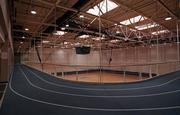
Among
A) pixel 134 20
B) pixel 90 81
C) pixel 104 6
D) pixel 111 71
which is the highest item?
pixel 104 6

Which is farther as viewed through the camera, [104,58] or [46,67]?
[104,58]

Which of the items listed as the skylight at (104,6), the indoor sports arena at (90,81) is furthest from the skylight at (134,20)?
the skylight at (104,6)

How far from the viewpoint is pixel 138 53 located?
19.4 meters

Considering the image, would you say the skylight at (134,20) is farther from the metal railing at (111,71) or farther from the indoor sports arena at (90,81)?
the metal railing at (111,71)

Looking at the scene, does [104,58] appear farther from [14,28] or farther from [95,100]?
[95,100]

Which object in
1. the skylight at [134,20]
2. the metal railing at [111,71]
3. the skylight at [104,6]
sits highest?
the skylight at [104,6]

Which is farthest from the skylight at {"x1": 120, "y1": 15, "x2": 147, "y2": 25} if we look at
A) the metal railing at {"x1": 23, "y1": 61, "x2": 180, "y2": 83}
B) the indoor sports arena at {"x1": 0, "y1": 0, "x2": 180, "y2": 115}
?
the metal railing at {"x1": 23, "y1": 61, "x2": 180, "y2": 83}

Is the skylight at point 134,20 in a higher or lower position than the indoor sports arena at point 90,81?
higher

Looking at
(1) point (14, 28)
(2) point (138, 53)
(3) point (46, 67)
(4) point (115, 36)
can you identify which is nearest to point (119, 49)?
(2) point (138, 53)

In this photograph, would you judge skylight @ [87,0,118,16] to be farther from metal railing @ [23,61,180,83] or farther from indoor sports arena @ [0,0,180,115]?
metal railing @ [23,61,180,83]

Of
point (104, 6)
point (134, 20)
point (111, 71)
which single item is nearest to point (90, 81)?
point (104, 6)

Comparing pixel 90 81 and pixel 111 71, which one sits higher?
pixel 90 81

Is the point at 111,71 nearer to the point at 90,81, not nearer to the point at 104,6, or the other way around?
the point at 104,6

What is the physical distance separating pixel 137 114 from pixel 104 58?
22.1m
